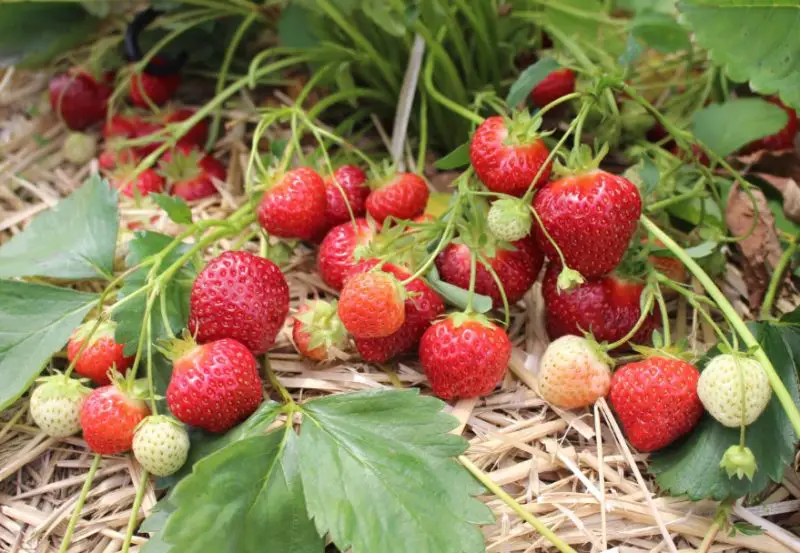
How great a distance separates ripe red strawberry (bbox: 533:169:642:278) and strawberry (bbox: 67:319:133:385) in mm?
517

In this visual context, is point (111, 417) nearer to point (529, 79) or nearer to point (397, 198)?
point (397, 198)

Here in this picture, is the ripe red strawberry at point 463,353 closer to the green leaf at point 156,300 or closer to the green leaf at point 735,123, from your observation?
the green leaf at point 156,300

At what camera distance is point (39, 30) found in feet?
5.03

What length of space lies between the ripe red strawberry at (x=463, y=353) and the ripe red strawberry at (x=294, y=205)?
242mm

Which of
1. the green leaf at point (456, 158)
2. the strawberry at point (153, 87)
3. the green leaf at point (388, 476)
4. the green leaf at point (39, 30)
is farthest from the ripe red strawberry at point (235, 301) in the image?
the green leaf at point (39, 30)

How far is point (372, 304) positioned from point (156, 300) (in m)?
0.27

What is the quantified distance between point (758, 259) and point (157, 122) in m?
1.00

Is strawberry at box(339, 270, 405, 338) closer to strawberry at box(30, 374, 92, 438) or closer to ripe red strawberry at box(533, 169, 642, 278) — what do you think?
ripe red strawberry at box(533, 169, 642, 278)

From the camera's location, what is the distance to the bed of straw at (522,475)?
885 mm

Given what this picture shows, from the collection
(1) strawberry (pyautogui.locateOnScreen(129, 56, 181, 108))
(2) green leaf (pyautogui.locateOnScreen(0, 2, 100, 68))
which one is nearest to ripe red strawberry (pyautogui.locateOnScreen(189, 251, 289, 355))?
(1) strawberry (pyautogui.locateOnScreen(129, 56, 181, 108))

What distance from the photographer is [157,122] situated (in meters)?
1.49

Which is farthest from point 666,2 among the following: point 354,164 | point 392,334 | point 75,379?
point 75,379

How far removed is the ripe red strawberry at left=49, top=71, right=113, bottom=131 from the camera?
1.51 meters

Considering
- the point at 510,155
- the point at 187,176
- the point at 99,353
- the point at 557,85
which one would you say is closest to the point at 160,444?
the point at 99,353
